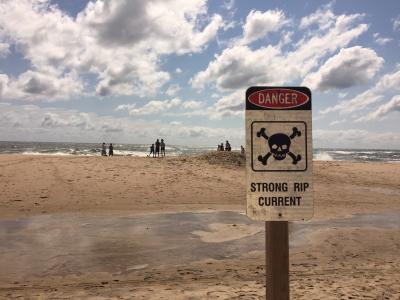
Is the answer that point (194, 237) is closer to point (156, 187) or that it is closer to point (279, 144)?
point (279, 144)

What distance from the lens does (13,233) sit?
11.8 metres

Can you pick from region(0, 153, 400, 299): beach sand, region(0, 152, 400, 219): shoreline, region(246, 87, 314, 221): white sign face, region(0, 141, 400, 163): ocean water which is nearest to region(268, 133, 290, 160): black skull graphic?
region(246, 87, 314, 221): white sign face

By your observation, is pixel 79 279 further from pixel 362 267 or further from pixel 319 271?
pixel 362 267

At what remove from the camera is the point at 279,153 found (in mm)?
2871

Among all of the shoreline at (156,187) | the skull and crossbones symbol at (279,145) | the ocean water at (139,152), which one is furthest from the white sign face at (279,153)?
the ocean water at (139,152)

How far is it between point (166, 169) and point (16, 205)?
37.9 feet

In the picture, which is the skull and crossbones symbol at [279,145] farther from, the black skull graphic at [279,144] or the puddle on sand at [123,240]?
the puddle on sand at [123,240]

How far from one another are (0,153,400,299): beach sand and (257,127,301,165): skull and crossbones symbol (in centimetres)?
455

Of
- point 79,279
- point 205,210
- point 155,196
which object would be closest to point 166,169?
point 155,196

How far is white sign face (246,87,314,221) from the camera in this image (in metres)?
2.85

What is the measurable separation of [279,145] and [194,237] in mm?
8987

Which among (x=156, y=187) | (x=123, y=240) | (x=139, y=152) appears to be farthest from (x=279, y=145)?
(x=139, y=152)

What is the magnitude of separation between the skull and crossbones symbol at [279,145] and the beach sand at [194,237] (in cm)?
455

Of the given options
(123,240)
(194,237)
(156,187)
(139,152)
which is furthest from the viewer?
(139,152)
